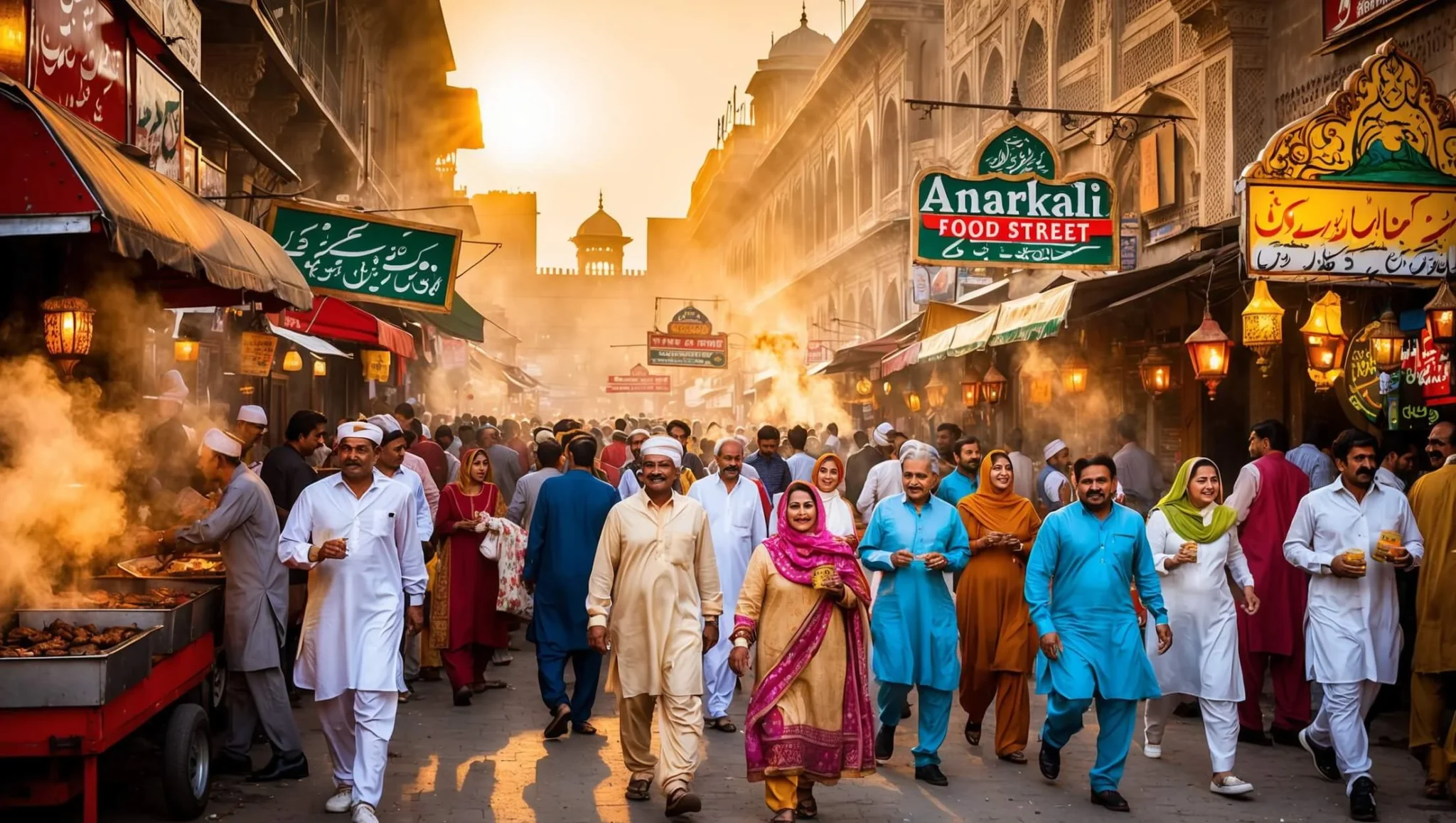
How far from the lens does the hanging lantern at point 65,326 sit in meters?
6.22

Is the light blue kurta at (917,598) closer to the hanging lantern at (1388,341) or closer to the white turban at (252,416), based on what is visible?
the white turban at (252,416)

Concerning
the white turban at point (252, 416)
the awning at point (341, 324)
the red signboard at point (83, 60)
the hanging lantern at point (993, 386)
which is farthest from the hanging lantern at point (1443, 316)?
the awning at point (341, 324)

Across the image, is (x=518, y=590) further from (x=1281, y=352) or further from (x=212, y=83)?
(x=212, y=83)

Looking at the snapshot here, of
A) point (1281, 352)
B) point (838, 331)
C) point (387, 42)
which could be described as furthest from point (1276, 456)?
point (838, 331)

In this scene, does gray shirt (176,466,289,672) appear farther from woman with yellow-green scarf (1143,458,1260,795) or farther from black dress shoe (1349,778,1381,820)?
black dress shoe (1349,778,1381,820)

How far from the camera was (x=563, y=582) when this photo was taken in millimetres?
6980

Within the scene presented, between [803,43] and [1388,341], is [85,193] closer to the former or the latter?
[1388,341]

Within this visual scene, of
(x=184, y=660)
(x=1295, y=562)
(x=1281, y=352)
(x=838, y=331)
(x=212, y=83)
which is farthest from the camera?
(x=838, y=331)

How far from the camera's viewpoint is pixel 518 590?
827cm

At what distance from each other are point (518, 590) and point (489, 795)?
2537mm

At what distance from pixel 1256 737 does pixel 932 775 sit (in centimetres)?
212

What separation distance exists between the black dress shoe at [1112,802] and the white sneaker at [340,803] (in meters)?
3.20

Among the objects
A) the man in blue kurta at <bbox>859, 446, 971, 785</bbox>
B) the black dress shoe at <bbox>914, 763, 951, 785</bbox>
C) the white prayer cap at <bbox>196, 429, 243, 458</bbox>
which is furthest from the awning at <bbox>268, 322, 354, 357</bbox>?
the black dress shoe at <bbox>914, 763, 951, 785</bbox>

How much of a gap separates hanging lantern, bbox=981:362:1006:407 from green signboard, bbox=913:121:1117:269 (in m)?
4.66
